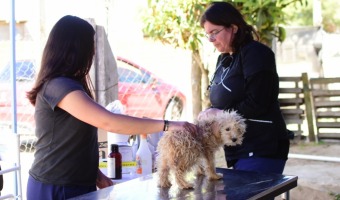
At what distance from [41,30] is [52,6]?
0.89 m

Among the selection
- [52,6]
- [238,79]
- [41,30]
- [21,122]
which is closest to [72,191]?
[238,79]

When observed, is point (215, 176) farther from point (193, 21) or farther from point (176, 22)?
point (176, 22)

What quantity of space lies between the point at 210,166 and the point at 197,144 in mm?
219

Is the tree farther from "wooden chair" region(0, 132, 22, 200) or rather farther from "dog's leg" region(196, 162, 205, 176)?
"dog's leg" region(196, 162, 205, 176)

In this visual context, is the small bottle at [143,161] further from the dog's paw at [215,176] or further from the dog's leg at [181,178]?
the dog's leg at [181,178]

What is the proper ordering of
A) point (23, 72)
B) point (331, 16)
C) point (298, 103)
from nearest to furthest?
point (23, 72), point (298, 103), point (331, 16)

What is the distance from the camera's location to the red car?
24.9 feet

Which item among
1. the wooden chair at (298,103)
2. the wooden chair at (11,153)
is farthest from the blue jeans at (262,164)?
the wooden chair at (298,103)

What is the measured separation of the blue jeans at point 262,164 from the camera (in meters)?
2.69

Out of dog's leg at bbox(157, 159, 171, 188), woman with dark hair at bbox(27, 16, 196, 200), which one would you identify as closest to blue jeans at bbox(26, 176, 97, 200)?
woman with dark hair at bbox(27, 16, 196, 200)

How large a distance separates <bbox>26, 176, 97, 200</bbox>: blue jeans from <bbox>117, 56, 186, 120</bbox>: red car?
16.9 feet

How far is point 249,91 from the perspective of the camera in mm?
2615

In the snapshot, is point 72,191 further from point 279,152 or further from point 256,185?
point 279,152

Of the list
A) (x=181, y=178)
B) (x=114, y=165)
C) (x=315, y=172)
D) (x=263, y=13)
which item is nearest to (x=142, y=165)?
(x=114, y=165)
